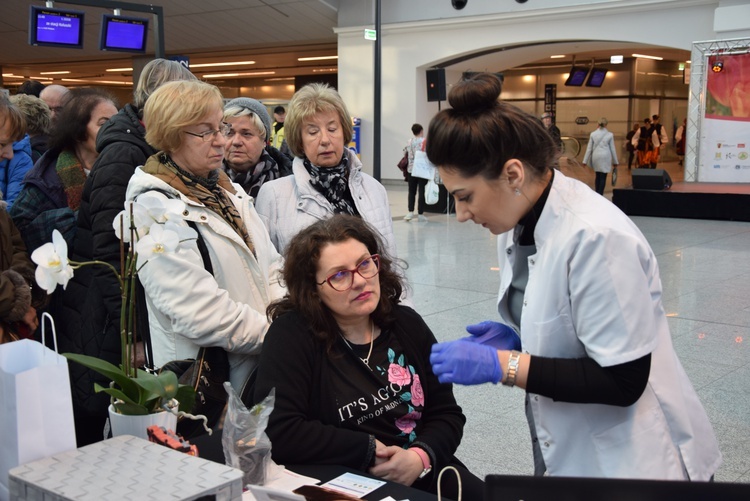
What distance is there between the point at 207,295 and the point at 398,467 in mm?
796

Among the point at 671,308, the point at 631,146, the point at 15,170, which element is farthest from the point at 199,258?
the point at 631,146

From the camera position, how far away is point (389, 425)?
216 cm

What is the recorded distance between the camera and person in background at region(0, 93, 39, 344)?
8.60 feet

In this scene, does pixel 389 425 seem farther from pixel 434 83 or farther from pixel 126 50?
pixel 434 83

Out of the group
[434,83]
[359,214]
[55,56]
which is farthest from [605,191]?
[55,56]

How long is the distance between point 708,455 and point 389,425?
0.83m

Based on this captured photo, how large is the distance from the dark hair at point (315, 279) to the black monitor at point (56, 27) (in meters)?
13.2

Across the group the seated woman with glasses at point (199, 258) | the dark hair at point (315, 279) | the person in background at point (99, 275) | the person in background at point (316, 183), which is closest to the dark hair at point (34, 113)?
the person in background at point (99, 275)

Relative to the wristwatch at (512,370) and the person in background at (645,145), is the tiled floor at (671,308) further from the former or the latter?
the person in background at (645,145)

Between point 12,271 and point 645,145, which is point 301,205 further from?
point 645,145

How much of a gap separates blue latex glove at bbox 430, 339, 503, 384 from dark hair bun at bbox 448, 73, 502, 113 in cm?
50

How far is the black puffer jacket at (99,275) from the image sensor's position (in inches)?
106

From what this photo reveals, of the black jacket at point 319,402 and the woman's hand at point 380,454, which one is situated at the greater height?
the black jacket at point 319,402

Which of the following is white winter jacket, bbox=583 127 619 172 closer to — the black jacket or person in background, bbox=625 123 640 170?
person in background, bbox=625 123 640 170
